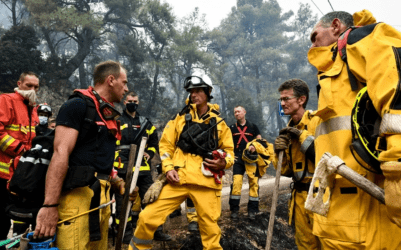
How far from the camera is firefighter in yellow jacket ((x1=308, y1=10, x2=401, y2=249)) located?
→ 146cm

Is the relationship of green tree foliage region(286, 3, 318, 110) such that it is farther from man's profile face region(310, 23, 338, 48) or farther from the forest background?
man's profile face region(310, 23, 338, 48)

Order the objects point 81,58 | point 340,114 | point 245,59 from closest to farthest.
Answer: point 340,114, point 81,58, point 245,59

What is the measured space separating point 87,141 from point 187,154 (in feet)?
4.97

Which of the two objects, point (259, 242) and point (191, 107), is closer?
point (191, 107)

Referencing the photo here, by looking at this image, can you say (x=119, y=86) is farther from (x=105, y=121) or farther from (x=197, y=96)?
(x=197, y=96)

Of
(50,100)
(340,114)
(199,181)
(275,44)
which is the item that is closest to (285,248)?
(199,181)

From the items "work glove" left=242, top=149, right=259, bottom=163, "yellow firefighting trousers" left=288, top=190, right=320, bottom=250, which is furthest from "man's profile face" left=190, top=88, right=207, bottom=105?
"work glove" left=242, top=149, right=259, bottom=163

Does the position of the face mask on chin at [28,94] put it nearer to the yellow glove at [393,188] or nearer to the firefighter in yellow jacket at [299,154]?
the firefighter in yellow jacket at [299,154]

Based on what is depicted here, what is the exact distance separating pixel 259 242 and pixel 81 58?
21844mm

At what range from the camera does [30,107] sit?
14.4ft

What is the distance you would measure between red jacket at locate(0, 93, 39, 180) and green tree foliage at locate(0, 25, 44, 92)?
48.3 feet

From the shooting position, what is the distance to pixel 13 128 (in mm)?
4027

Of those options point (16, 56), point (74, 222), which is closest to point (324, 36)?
point (74, 222)

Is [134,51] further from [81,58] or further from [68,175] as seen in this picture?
[68,175]
